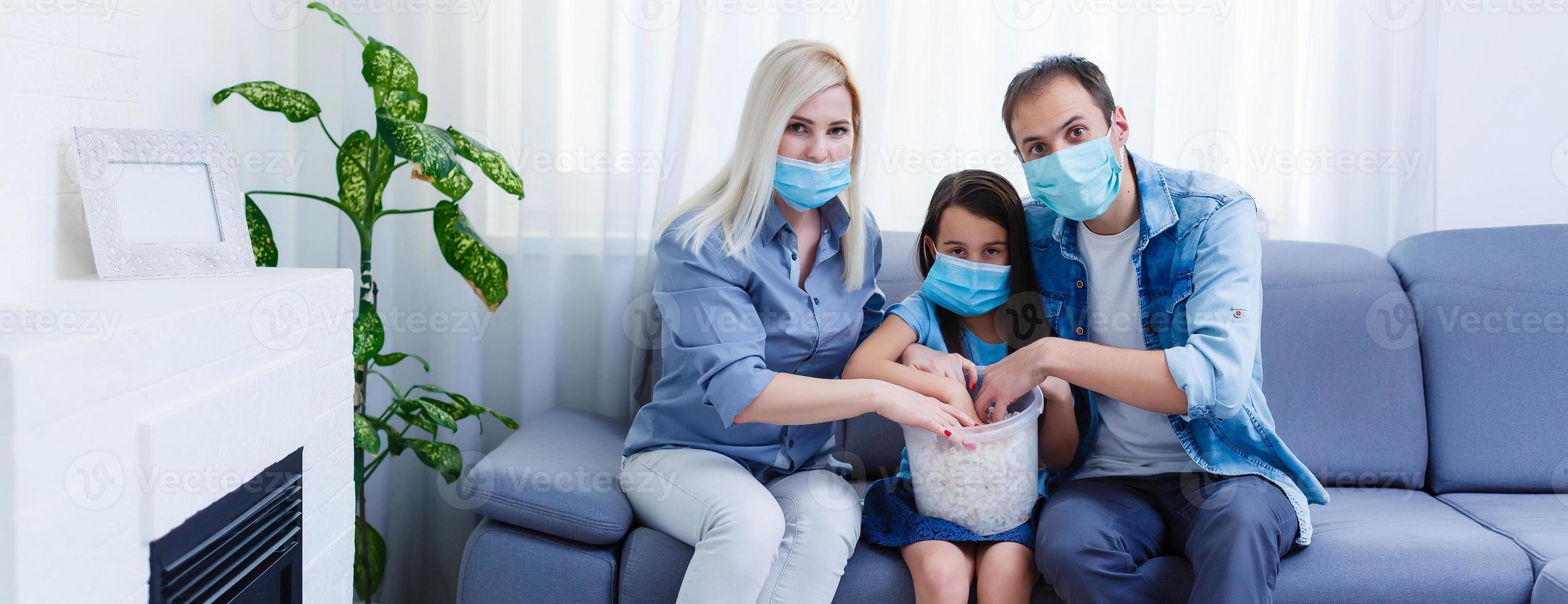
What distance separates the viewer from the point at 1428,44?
217cm

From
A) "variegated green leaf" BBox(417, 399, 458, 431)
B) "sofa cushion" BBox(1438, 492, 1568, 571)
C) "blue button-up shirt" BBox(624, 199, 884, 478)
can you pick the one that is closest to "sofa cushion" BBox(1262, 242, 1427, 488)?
"sofa cushion" BBox(1438, 492, 1568, 571)

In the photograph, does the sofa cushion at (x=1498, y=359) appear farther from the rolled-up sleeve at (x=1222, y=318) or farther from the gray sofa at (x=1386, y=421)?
the rolled-up sleeve at (x=1222, y=318)

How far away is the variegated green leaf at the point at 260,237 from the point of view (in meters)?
1.67

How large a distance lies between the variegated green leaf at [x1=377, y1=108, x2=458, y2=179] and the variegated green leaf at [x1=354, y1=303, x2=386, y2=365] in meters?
0.32

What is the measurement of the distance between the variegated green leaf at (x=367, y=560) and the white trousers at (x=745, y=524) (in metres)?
0.74

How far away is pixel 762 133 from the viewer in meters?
1.60

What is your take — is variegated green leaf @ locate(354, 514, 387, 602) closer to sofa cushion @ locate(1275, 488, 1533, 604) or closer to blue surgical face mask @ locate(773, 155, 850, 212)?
blue surgical face mask @ locate(773, 155, 850, 212)

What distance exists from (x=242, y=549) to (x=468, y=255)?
2.30 feet

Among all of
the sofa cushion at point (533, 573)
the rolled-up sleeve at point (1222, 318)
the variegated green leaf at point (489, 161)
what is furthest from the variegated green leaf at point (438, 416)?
the rolled-up sleeve at point (1222, 318)

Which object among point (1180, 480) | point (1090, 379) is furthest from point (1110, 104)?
point (1180, 480)

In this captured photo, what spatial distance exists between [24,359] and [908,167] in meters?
1.73

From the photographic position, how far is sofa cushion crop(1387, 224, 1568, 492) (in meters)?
1.91

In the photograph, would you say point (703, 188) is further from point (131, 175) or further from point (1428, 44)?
point (1428, 44)

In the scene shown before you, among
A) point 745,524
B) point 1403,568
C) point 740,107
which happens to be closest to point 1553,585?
Result: point 1403,568
